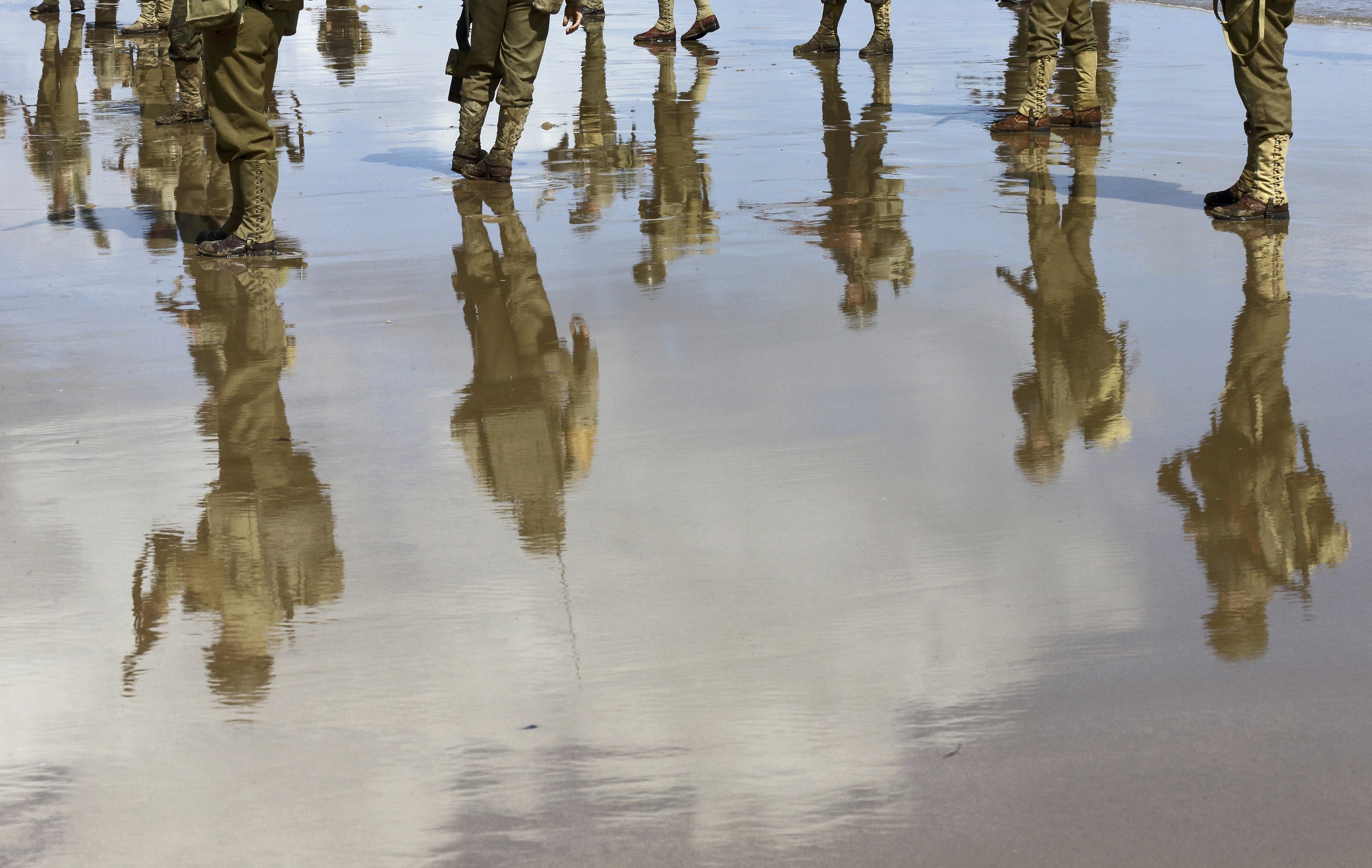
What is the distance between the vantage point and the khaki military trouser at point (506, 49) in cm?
790

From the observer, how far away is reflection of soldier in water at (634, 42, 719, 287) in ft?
21.2

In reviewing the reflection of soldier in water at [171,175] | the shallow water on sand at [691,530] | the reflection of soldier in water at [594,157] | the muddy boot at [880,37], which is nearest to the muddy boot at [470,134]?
the reflection of soldier in water at [594,157]

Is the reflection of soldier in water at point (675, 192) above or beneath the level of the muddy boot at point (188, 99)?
beneath

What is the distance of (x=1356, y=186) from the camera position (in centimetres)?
748

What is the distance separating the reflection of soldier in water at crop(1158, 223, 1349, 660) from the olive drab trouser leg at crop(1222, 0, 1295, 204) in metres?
2.09

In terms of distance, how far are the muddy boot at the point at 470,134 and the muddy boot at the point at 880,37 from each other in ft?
23.1

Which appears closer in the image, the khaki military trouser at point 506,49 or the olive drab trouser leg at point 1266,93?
the olive drab trouser leg at point 1266,93

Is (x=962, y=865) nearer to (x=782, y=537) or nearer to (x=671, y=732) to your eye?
(x=671, y=732)

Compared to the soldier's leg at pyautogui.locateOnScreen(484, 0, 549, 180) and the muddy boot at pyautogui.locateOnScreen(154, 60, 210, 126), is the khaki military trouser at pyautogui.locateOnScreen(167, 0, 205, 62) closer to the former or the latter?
the muddy boot at pyautogui.locateOnScreen(154, 60, 210, 126)

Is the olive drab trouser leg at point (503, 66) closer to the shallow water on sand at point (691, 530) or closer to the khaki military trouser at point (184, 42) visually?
the shallow water on sand at point (691, 530)

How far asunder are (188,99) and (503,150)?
3.23m

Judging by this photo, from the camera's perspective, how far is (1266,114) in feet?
22.3

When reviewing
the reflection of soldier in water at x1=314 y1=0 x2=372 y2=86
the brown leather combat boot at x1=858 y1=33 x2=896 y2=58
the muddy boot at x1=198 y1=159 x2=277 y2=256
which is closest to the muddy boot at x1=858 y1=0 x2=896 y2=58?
the brown leather combat boot at x1=858 y1=33 x2=896 y2=58

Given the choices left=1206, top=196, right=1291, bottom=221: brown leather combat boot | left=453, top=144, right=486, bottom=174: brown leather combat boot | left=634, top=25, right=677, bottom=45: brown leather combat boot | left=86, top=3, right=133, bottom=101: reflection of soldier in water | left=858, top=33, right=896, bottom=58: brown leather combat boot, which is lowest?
left=1206, top=196, right=1291, bottom=221: brown leather combat boot
